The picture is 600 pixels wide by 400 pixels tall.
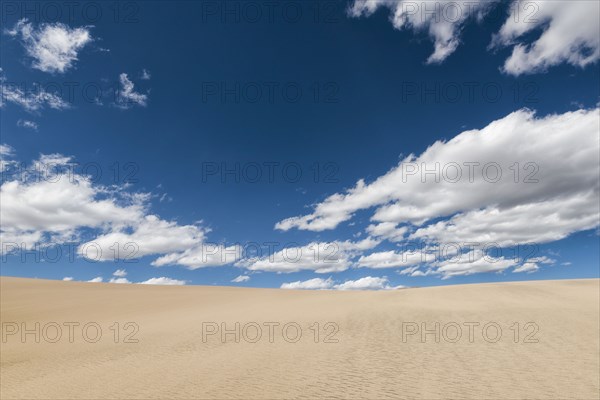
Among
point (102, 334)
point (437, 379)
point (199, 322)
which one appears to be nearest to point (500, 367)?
point (437, 379)

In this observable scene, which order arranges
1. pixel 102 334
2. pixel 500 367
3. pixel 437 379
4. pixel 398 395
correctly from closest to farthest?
1. pixel 398 395
2. pixel 437 379
3. pixel 500 367
4. pixel 102 334

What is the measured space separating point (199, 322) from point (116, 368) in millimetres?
12933

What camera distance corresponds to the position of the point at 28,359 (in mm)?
17375

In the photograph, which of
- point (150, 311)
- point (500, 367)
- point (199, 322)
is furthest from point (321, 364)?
point (150, 311)

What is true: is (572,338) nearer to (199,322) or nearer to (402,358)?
(402,358)

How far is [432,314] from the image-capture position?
27.2 metres

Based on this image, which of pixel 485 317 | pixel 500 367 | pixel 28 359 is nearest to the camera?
pixel 500 367

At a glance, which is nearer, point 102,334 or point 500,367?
point 500,367

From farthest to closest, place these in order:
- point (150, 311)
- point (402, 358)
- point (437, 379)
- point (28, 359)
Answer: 1. point (150, 311)
2. point (28, 359)
3. point (402, 358)
4. point (437, 379)

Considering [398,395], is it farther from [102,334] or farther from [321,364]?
[102,334]

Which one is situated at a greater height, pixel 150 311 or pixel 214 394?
pixel 214 394

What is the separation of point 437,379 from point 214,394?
7.40 metres

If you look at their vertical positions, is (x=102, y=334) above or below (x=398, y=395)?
below

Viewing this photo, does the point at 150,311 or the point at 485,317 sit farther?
the point at 150,311
